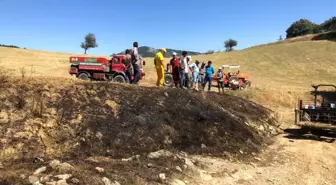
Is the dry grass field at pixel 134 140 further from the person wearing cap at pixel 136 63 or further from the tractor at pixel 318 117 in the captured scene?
the person wearing cap at pixel 136 63

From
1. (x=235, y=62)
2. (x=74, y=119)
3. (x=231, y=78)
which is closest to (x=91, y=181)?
(x=74, y=119)

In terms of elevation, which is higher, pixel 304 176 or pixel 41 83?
pixel 41 83

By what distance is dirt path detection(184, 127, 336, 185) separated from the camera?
25.2 feet

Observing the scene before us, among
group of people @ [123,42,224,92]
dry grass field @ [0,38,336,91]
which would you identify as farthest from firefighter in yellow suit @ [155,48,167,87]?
dry grass field @ [0,38,336,91]

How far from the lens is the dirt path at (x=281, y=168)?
7.69 meters

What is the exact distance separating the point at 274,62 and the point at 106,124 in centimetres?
4579

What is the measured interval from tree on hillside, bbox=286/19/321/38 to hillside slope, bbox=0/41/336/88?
46.5m

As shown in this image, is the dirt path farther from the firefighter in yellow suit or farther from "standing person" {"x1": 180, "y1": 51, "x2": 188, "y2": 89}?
"standing person" {"x1": 180, "y1": 51, "x2": 188, "y2": 89}

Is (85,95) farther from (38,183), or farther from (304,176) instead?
(304,176)

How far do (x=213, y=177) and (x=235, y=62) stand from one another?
45926 millimetres

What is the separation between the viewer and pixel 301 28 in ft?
357

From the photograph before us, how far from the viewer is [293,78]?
40.8m

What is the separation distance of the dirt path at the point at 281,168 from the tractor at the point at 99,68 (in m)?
11.8

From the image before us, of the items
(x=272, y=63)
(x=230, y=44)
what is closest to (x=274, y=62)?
(x=272, y=63)
